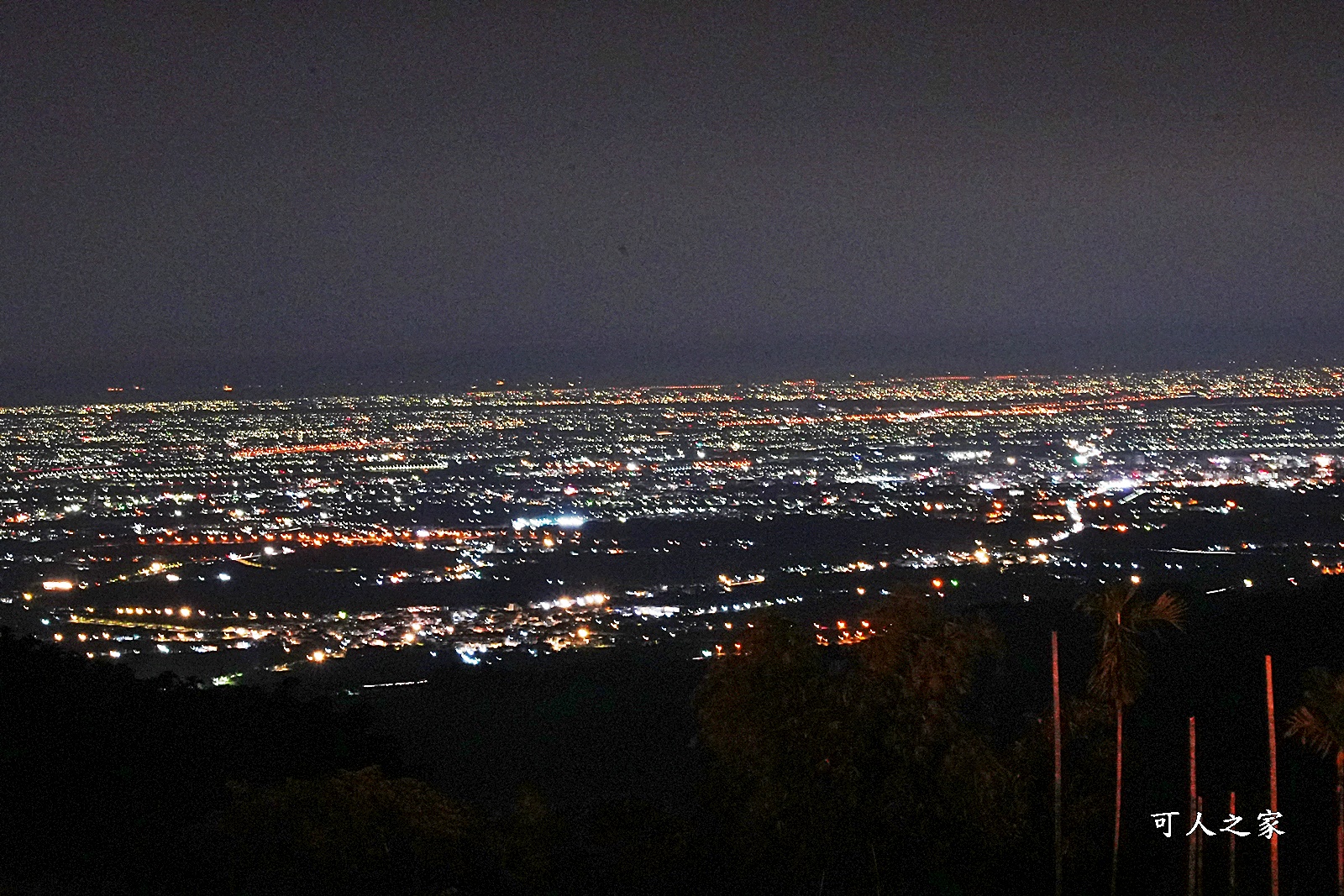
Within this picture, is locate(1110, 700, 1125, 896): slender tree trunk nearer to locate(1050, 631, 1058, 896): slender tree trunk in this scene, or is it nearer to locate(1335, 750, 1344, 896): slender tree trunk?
locate(1050, 631, 1058, 896): slender tree trunk

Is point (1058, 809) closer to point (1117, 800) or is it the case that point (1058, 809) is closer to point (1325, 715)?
point (1117, 800)

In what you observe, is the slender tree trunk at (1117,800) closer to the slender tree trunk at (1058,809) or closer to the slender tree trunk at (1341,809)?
the slender tree trunk at (1058,809)

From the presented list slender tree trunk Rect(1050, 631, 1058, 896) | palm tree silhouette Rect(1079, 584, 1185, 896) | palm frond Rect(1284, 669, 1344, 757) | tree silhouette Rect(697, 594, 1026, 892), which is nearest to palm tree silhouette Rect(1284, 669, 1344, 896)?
palm frond Rect(1284, 669, 1344, 757)

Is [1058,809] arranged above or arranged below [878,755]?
below

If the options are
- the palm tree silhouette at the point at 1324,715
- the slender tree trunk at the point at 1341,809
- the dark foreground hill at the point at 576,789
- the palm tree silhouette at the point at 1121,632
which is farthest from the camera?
the dark foreground hill at the point at 576,789

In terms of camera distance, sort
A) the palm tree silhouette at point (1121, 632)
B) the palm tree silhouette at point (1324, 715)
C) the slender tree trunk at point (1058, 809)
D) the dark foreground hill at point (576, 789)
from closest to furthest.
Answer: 1. the palm tree silhouette at point (1324, 715)
2. the palm tree silhouette at point (1121, 632)
3. the slender tree trunk at point (1058, 809)
4. the dark foreground hill at point (576, 789)

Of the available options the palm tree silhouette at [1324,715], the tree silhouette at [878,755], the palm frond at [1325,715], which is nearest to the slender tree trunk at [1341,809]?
the palm tree silhouette at [1324,715]

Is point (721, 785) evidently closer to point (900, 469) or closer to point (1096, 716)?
point (1096, 716)

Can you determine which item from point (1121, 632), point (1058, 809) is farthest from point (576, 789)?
point (1121, 632)

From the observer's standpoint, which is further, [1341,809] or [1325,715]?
[1341,809]

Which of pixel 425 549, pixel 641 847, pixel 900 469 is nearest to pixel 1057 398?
pixel 900 469
